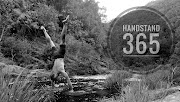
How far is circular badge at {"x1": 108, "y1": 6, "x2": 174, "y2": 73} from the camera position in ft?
60.5

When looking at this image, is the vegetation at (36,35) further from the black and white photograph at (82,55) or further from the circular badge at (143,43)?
the circular badge at (143,43)

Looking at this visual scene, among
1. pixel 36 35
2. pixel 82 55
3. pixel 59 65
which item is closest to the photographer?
pixel 59 65

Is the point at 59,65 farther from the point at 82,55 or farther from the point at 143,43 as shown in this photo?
the point at 143,43

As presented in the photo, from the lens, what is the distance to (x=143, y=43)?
2078cm

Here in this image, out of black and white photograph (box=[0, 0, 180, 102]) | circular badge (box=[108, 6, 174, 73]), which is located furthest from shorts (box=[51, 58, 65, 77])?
circular badge (box=[108, 6, 174, 73])

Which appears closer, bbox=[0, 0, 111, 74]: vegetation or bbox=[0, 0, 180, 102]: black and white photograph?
bbox=[0, 0, 180, 102]: black and white photograph

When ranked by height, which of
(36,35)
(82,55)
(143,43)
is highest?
(36,35)

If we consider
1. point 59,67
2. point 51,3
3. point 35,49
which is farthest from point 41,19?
point 59,67

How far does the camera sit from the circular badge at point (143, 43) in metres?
18.4

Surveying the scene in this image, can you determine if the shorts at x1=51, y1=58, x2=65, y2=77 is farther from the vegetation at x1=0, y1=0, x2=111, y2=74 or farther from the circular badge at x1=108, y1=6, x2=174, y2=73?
the circular badge at x1=108, y1=6, x2=174, y2=73

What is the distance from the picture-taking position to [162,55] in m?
18.4

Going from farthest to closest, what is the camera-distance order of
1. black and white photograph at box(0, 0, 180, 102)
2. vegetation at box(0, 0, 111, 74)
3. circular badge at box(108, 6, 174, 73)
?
circular badge at box(108, 6, 174, 73), vegetation at box(0, 0, 111, 74), black and white photograph at box(0, 0, 180, 102)

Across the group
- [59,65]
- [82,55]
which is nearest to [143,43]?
[82,55]

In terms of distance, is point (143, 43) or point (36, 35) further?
point (143, 43)
